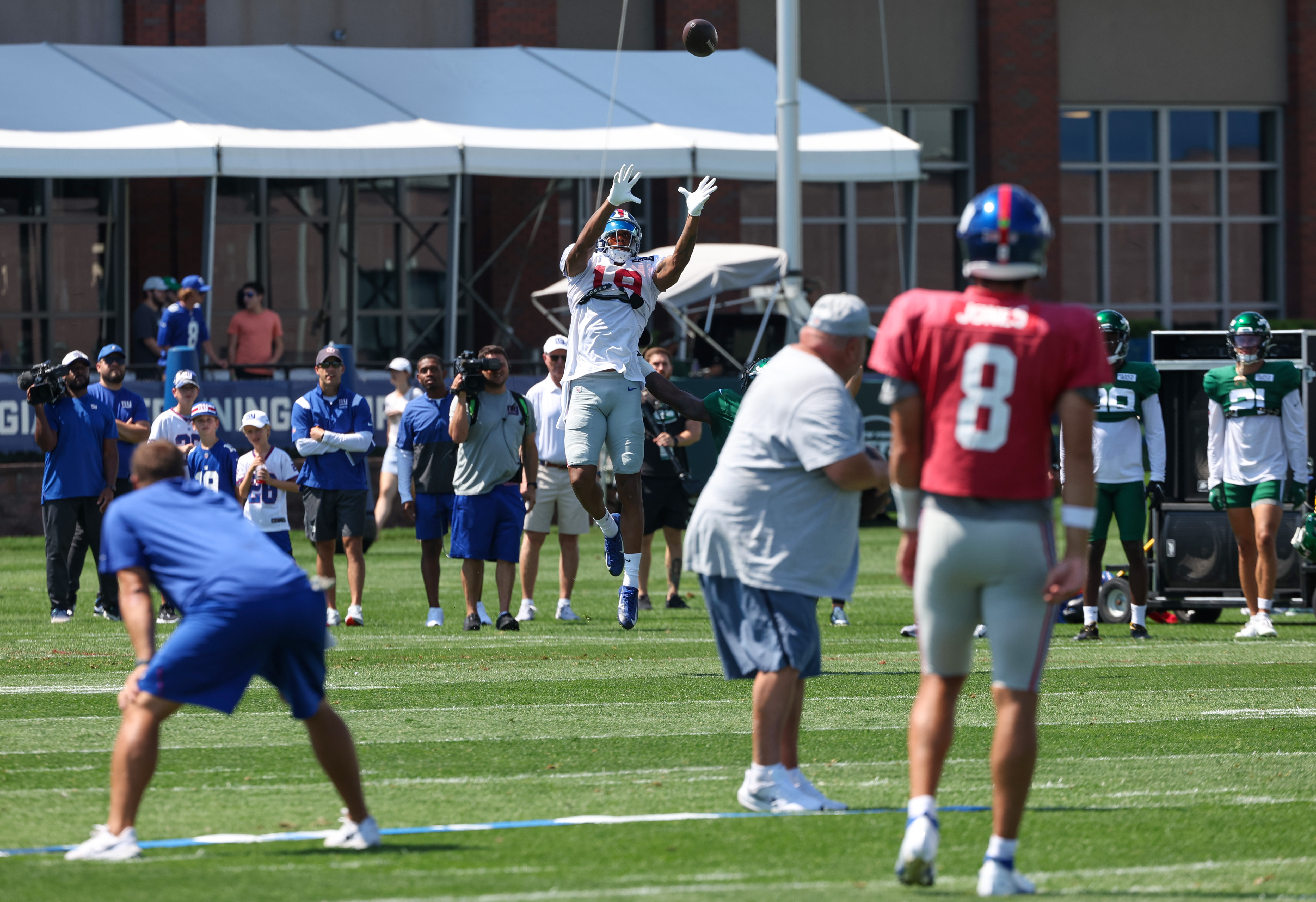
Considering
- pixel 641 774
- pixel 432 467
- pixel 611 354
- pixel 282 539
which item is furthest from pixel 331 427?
pixel 641 774

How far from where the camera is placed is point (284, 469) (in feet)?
49.3

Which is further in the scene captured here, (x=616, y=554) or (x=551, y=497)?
(x=551, y=497)

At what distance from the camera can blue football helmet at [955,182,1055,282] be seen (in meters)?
5.81

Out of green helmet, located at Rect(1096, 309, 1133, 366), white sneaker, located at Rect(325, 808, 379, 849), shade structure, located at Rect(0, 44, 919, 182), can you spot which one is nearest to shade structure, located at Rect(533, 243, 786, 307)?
shade structure, located at Rect(0, 44, 919, 182)

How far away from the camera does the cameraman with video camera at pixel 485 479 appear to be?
1451 centimetres

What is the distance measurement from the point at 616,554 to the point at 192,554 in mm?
7251

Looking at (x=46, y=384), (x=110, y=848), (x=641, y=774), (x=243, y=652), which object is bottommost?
(x=641, y=774)

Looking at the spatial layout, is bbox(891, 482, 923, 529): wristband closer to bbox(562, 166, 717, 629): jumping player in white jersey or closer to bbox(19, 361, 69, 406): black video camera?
Result: bbox(562, 166, 717, 629): jumping player in white jersey

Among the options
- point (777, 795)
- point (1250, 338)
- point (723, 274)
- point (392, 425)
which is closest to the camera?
point (777, 795)

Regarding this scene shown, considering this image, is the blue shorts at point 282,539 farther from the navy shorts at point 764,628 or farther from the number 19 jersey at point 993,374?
the number 19 jersey at point 993,374

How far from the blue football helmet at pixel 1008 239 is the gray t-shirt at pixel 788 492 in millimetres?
1049

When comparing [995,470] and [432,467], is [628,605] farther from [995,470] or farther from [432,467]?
[995,470]

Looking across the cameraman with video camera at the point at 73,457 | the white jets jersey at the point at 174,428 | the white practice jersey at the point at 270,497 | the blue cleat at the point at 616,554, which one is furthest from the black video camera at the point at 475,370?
the cameraman with video camera at the point at 73,457

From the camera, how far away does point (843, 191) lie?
37031mm
